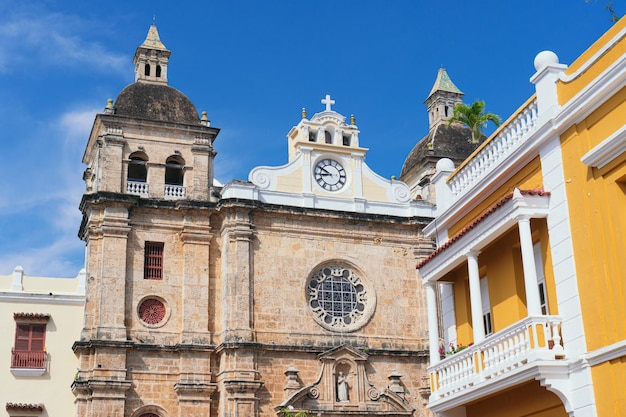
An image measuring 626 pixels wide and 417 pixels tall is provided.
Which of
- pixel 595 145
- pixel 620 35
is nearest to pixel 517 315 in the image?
pixel 595 145

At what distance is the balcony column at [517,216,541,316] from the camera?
1279cm

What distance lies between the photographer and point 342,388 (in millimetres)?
30078

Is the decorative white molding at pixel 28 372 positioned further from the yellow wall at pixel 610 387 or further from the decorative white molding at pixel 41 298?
the yellow wall at pixel 610 387

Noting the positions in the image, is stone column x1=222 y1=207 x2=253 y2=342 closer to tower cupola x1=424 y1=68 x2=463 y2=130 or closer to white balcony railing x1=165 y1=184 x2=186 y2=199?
white balcony railing x1=165 y1=184 x2=186 y2=199

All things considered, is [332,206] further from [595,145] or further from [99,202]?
[595,145]

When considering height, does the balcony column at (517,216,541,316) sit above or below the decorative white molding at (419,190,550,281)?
below

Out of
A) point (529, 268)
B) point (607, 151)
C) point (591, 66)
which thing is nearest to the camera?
point (607, 151)

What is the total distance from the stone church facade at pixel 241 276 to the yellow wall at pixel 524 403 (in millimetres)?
14345

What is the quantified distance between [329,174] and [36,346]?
12133mm

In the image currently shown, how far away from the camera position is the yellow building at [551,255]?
38.9 feet

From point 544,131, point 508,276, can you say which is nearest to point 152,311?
point 508,276

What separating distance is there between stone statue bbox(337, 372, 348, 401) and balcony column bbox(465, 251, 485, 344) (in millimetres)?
15661

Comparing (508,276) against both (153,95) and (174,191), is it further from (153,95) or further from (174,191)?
(153,95)

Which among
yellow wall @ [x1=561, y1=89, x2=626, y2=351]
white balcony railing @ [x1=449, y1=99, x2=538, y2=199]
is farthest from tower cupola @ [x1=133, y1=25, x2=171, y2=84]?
yellow wall @ [x1=561, y1=89, x2=626, y2=351]
